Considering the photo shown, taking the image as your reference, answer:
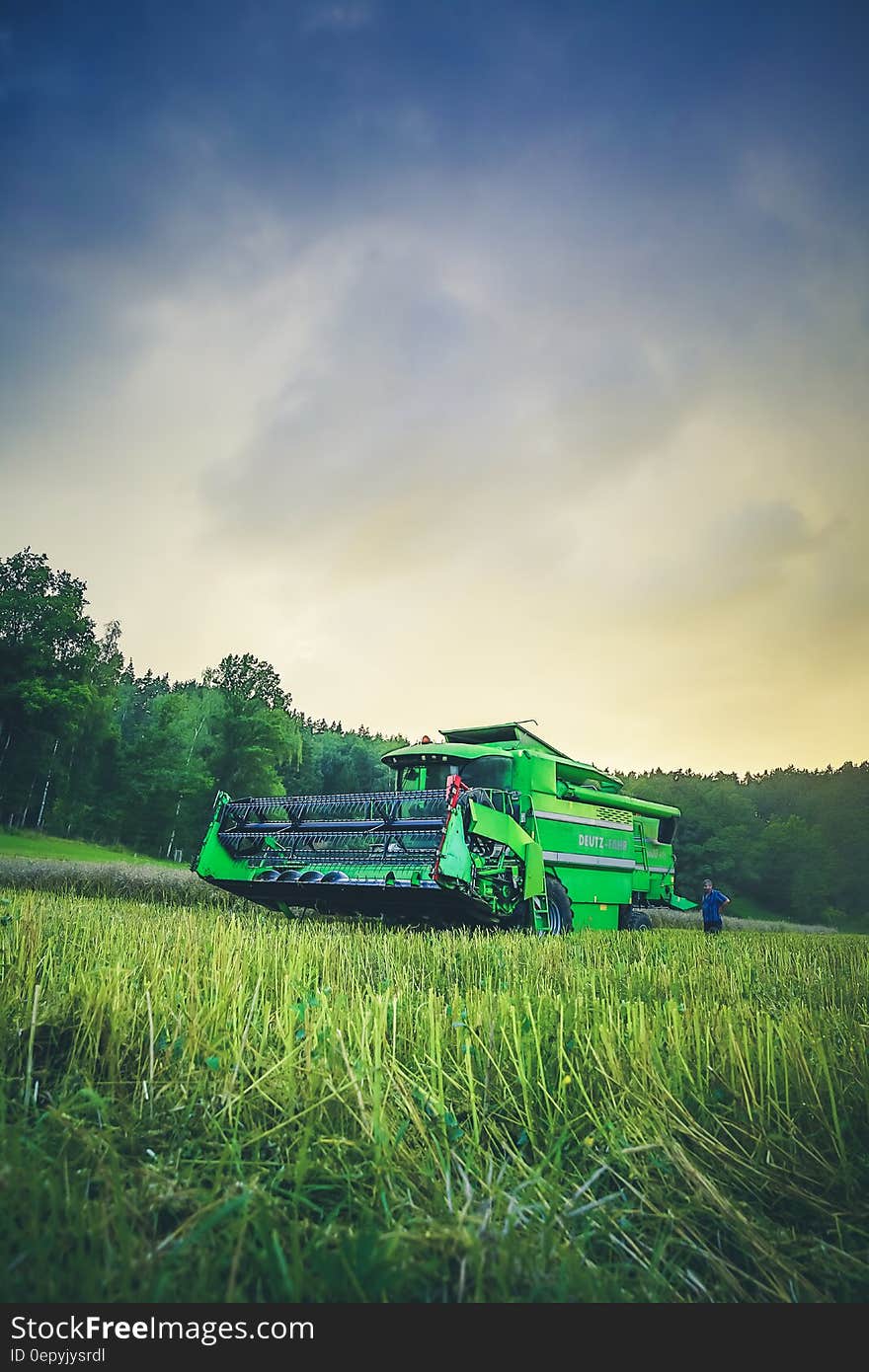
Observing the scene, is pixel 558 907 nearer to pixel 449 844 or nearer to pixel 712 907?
pixel 449 844

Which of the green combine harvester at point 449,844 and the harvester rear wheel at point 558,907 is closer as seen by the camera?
the green combine harvester at point 449,844

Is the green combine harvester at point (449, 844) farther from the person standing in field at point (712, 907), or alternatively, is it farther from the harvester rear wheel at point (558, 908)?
the person standing in field at point (712, 907)

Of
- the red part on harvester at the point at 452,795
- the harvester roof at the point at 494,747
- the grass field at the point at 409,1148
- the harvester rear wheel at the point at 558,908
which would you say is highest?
the harvester roof at the point at 494,747

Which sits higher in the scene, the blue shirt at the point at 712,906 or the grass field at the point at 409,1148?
the blue shirt at the point at 712,906

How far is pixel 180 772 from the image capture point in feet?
147

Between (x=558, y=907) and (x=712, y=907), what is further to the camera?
(x=712, y=907)

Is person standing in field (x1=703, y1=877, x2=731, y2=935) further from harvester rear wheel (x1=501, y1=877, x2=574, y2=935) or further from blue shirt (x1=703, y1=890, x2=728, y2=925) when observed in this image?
harvester rear wheel (x1=501, y1=877, x2=574, y2=935)

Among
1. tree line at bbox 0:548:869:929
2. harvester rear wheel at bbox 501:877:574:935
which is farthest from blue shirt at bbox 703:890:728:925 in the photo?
tree line at bbox 0:548:869:929

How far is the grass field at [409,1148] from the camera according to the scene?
1.44m

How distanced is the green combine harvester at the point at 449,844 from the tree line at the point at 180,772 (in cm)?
2184

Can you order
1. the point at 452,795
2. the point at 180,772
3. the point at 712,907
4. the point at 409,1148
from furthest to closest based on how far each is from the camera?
the point at 180,772 < the point at 712,907 < the point at 452,795 < the point at 409,1148

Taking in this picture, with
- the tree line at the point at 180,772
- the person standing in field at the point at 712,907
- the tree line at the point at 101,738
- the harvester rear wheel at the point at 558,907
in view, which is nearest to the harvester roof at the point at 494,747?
the harvester rear wheel at the point at 558,907

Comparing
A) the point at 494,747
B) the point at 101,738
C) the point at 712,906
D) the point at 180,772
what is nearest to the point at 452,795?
the point at 494,747

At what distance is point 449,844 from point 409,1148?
236 inches
